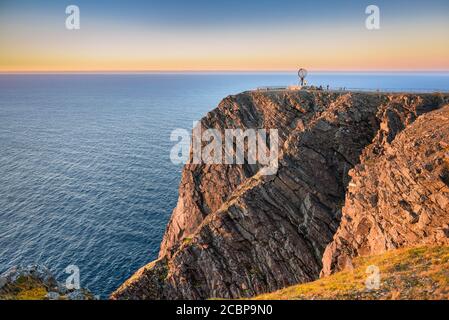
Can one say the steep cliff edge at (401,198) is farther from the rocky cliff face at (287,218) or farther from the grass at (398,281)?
the rocky cliff face at (287,218)

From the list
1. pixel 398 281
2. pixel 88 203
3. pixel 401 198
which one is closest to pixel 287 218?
pixel 401 198

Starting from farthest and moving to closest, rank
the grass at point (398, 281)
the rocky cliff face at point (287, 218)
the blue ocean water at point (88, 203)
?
the blue ocean water at point (88, 203) → the rocky cliff face at point (287, 218) → the grass at point (398, 281)

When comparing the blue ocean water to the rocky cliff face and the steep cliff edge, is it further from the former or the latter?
the steep cliff edge

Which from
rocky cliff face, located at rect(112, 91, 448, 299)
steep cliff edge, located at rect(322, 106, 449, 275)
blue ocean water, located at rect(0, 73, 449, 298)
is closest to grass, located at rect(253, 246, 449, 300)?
steep cliff edge, located at rect(322, 106, 449, 275)

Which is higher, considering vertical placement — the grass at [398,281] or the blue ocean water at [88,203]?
the grass at [398,281]

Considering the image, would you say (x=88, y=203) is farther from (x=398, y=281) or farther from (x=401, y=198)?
(x=398, y=281)

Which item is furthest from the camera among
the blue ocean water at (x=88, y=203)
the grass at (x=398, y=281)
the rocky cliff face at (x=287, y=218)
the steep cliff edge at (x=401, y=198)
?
the blue ocean water at (x=88, y=203)

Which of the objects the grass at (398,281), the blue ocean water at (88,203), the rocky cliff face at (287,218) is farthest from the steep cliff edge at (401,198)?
the blue ocean water at (88,203)
